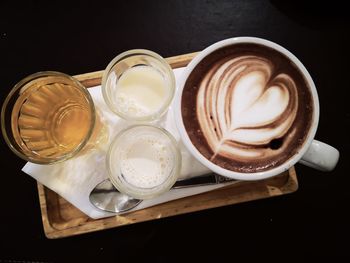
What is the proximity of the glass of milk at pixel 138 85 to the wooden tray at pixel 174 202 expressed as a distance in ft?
0.20

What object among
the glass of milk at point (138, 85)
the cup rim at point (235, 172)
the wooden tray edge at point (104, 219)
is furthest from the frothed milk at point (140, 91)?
the wooden tray edge at point (104, 219)

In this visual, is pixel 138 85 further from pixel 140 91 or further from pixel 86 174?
pixel 86 174

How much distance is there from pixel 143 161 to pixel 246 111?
29 cm

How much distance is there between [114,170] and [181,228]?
0.31 meters

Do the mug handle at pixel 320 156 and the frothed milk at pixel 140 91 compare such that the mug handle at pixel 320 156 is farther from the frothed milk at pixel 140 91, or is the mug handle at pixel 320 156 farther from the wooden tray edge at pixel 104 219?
the frothed milk at pixel 140 91

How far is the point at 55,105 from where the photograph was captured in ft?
3.49

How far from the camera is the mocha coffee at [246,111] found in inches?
34.0

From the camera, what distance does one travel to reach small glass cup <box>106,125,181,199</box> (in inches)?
38.1

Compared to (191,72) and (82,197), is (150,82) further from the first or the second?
(82,197)

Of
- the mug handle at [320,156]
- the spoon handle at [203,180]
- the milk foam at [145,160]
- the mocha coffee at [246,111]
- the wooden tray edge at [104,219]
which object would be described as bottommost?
the wooden tray edge at [104,219]

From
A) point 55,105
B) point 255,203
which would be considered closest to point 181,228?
point 255,203

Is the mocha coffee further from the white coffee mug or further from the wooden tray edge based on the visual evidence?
the wooden tray edge

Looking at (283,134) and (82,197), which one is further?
(82,197)

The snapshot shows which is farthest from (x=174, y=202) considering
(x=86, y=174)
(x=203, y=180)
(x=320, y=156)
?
(x=320, y=156)
